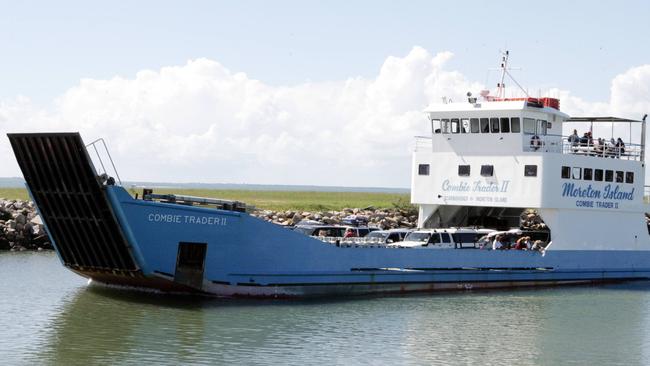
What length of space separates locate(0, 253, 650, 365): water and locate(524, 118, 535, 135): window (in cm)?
506

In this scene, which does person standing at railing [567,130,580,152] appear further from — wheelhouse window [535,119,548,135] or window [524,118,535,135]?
window [524,118,535,135]

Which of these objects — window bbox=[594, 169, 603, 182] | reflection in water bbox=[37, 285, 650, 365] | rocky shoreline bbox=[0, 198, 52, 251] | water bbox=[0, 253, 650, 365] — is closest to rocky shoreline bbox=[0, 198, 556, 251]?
rocky shoreline bbox=[0, 198, 52, 251]

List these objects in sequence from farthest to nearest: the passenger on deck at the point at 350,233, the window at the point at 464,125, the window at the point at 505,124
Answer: the window at the point at 464,125 < the window at the point at 505,124 < the passenger on deck at the point at 350,233

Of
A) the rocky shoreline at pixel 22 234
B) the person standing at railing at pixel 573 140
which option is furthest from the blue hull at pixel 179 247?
the rocky shoreline at pixel 22 234

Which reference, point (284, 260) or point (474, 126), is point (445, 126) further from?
point (284, 260)

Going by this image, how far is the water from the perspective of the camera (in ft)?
61.4

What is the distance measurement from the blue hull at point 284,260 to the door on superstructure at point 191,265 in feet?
0.40

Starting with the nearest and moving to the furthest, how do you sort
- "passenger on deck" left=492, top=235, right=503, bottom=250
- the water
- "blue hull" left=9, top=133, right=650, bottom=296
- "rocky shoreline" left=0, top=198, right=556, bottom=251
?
1. the water
2. "blue hull" left=9, top=133, right=650, bottom=296
3. "passenger on deck" left=492, top=235, right=503, bottom=250
4. "rocky shoreline" left=0, top=198, right=556, bottom=251

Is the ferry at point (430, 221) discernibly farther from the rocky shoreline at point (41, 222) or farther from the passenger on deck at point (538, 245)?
the rocky shoreline at point (41, 222)

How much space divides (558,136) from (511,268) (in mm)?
4401

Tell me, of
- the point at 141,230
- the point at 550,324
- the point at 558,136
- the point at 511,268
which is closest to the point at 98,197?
the point at 141,230

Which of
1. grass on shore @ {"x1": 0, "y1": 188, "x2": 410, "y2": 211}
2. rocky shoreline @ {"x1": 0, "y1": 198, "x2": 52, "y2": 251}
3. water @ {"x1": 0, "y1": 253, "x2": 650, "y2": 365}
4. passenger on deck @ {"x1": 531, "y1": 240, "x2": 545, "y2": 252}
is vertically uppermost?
grass on shore @ {"x1": 0, "y1": 188, "x2": 410, "y2": 211}

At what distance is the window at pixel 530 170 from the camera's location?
2883 centimetres

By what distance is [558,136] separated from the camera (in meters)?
30.5
